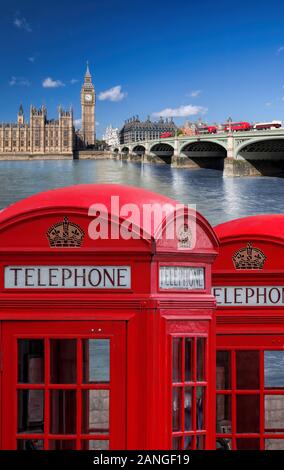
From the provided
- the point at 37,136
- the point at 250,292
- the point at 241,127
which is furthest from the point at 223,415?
the point at 37,136

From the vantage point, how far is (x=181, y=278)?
188cm

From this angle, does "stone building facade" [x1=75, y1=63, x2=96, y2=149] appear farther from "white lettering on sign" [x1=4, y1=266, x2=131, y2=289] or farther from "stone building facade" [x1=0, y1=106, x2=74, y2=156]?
"white lettering on sign" [x1=4, y1=266, x2=131, y2=289]

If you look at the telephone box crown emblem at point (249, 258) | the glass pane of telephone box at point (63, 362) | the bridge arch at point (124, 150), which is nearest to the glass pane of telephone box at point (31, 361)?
the glass pane of telephone box at point (63, 362)

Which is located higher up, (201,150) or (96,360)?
(201,150)

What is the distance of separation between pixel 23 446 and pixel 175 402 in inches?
19.7

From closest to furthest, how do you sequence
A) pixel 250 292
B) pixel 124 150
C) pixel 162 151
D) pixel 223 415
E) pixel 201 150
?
pixel 250 292
pixel 223 415
pixel 201 150
pixel 162 151
pixel 124 150

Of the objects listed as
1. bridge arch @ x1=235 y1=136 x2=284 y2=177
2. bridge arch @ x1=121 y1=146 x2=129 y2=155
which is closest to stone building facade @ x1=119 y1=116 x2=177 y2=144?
bridge arch @ x1=121 y1=146 x2=129 y2=155

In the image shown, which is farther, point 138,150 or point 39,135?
point 39,135

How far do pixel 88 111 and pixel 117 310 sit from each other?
299 feet

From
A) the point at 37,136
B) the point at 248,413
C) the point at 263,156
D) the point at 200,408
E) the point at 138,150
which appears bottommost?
the point at 248,413

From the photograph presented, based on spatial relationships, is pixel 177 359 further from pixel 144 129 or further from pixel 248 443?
pixel 144 129

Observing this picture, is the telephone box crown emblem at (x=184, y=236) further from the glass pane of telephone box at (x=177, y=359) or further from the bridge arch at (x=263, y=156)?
the bridge arch at (x=263, y=156)

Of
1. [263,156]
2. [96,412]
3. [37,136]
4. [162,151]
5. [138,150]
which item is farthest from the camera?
[37,136]

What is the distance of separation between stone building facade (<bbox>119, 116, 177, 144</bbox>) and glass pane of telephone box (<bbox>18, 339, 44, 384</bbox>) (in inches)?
3386
